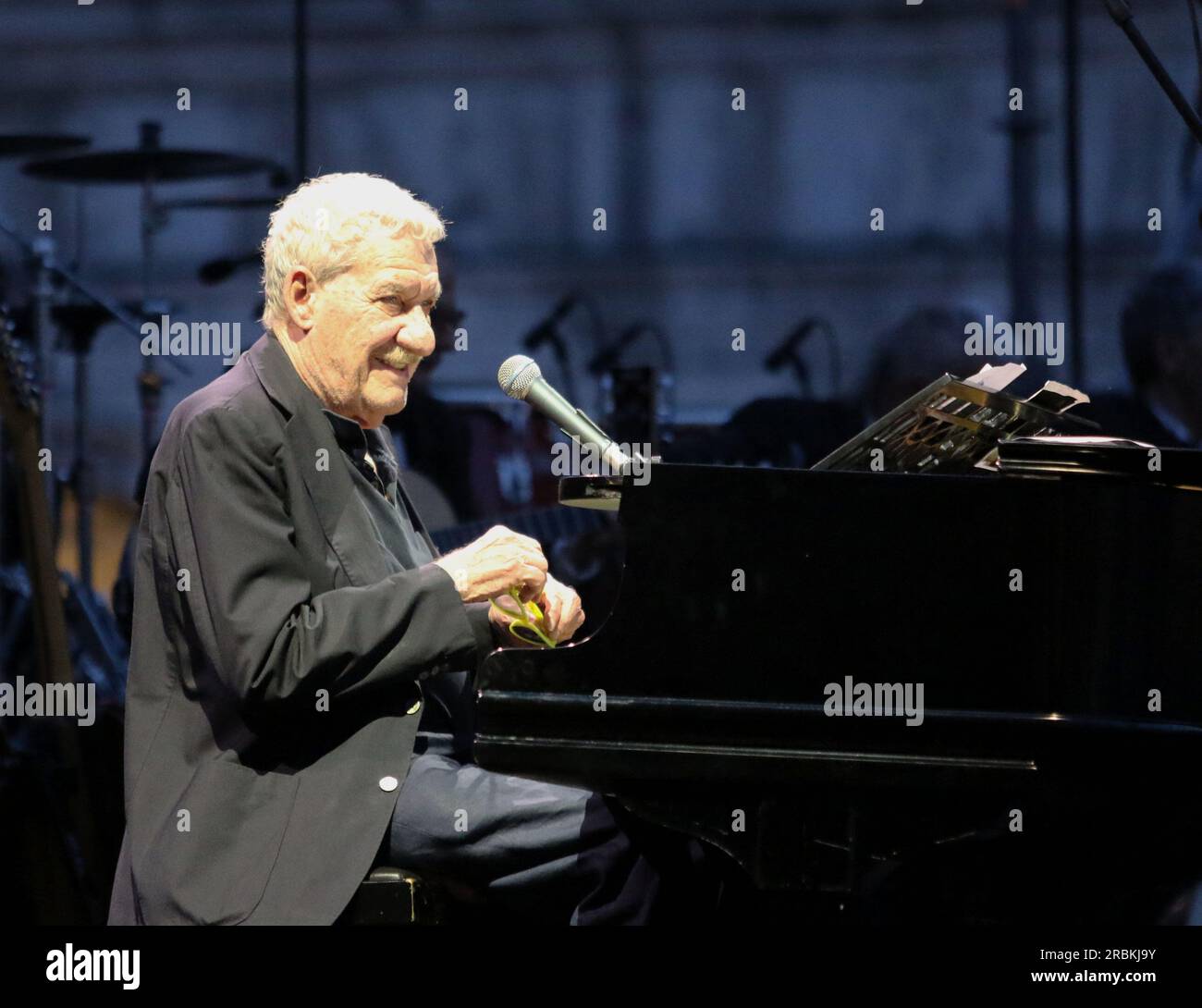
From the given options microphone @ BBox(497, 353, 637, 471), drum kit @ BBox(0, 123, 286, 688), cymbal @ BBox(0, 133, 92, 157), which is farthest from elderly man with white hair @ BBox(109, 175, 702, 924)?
cymbal @ BBox(0, 133, 92, 157)

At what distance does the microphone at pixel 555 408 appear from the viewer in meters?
2.30

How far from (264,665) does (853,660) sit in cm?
Answer: 81

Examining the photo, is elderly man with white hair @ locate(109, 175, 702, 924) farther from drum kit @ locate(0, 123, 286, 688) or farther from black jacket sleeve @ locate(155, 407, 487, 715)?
drum kit @ locate(0, 123, 286, 688)

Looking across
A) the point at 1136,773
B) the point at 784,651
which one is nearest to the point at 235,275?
the point at 784,651

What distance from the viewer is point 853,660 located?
7.30 feet

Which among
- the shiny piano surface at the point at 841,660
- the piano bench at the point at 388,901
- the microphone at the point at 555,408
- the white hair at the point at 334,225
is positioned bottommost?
the piano bench at the point at 388,901

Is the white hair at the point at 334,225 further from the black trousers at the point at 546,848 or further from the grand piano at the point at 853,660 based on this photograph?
the black trousers at the point at 546,848

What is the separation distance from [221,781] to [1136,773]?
1301mm

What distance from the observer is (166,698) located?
7.77 feet

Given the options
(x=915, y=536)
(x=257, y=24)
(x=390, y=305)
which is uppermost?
(x=257, y=24)

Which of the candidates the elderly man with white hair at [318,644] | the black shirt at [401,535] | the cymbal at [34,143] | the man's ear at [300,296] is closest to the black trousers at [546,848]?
the elderly man with white hair at [318,644]
